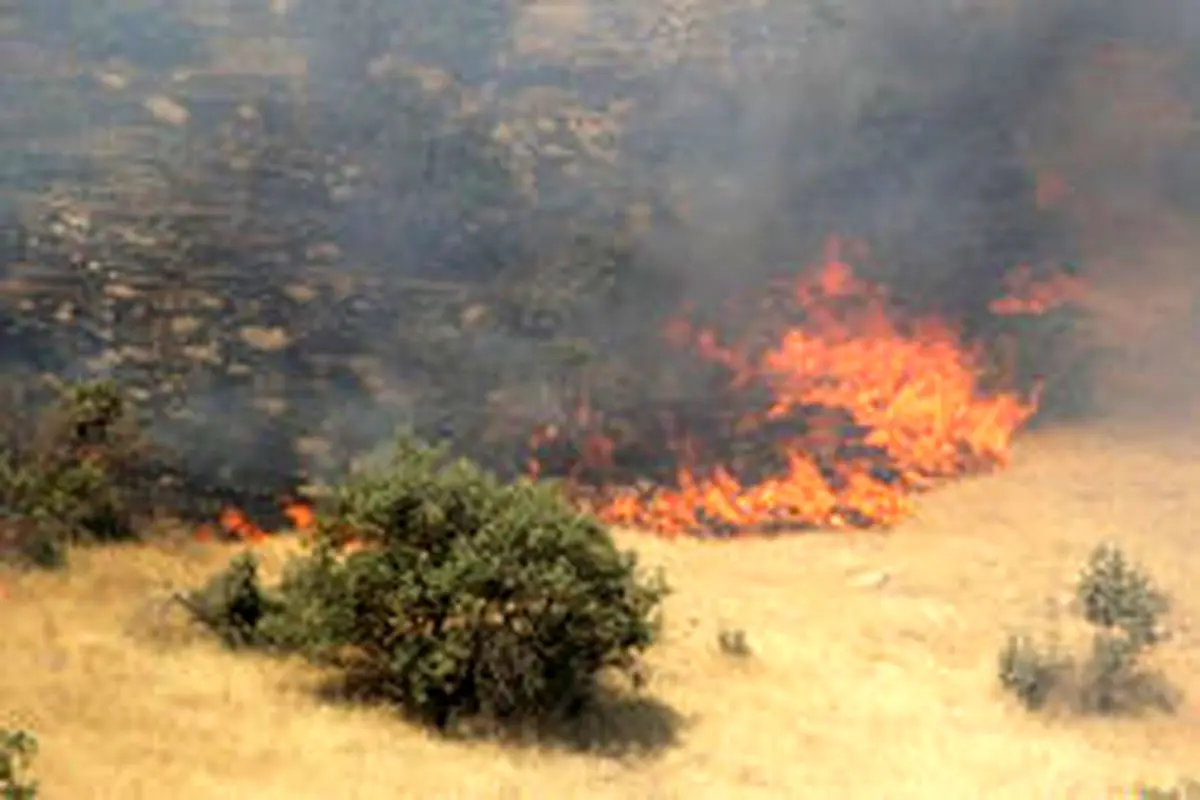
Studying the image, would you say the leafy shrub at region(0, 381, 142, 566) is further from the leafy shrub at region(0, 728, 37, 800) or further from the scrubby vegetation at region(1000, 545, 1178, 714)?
the scrubby vegetation at region(1000, 545, 1178, 714)

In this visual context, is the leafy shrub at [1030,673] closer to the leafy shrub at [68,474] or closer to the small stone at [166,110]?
the leafy shrub at [68,474]

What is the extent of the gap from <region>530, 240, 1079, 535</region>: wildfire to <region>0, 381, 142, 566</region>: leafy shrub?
5.37 metres

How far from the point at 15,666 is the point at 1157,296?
21006mm

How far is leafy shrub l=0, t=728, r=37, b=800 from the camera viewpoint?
7.77 meters

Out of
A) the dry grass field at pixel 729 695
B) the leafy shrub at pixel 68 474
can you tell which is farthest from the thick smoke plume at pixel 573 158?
the dry grass field at pixel 729 695

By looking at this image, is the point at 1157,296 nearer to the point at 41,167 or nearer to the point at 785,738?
the point at 785,738

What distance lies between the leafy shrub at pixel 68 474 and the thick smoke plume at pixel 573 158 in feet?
4.56

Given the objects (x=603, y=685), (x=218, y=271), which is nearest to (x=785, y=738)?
(x=603, y=685)

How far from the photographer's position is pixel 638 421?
18812 mm

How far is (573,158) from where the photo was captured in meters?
25.2

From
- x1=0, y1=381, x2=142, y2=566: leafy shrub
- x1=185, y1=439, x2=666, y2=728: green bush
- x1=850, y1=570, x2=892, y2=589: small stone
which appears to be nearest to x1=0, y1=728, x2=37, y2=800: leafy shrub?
x1=185, y1=439, x2=666, y2=728: green bush

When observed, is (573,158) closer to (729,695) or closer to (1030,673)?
(729,695)

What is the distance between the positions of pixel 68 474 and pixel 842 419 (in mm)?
10365

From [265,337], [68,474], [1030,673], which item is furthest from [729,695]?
[265,337]
